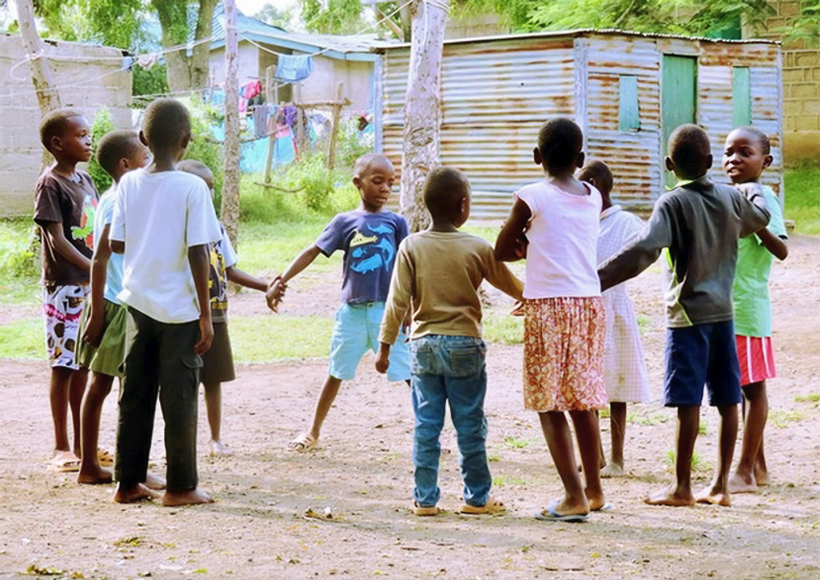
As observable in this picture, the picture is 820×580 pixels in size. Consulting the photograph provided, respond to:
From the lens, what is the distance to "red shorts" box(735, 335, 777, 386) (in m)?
5.27

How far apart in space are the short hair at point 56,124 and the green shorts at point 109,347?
0.88m

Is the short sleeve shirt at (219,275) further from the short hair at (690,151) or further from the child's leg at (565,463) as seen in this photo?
the short hair at (690,151)

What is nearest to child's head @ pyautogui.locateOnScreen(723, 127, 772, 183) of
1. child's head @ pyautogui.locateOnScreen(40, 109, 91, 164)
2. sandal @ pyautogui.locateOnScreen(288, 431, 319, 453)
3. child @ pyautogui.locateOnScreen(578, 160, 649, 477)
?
child @ pyautogui.locateOnScreen(578, 160, 649, 477)

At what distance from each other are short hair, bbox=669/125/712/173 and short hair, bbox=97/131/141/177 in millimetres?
2438

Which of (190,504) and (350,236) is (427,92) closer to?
(350,236)

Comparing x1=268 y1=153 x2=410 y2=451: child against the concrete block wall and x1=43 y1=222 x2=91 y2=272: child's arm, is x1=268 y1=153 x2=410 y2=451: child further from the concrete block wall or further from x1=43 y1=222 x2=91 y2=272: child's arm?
the concrete block wall

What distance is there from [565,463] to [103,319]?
2.10 m

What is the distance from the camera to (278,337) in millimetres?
10773

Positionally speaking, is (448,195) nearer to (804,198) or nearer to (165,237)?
(165,237)

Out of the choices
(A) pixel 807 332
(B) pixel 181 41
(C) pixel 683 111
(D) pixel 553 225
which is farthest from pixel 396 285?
(B) pixel 181 41

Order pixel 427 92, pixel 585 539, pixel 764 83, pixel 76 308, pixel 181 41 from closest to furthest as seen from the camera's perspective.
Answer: pixel 585 539 < pixel 76 308 < pixel 427 92 < pixel 764 83 < pixel 181 41

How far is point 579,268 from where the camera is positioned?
4641 mm

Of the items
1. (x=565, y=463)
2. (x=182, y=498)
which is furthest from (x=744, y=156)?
(x=182, y=498)

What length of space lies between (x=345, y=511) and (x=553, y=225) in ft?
4.70
